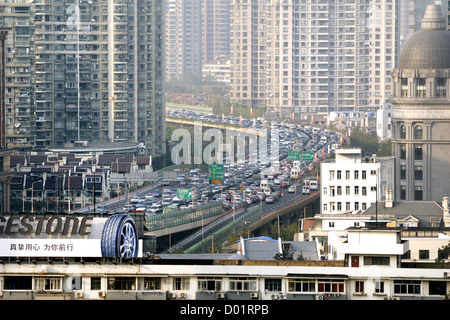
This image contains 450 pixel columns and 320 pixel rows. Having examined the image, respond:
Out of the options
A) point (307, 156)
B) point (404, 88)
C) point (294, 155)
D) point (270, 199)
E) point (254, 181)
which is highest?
point (404, 88)

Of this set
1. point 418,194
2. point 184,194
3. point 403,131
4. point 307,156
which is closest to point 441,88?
point 403,131

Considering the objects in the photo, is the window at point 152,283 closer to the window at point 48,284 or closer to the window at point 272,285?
the window at point 48,284

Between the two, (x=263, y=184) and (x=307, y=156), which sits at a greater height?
(x=307, y=156)

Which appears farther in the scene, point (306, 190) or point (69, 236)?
point (306, 190)

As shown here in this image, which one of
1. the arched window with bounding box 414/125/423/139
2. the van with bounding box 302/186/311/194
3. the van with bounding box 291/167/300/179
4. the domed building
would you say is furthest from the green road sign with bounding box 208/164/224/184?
the arched window with bounding box 414/125/423/139

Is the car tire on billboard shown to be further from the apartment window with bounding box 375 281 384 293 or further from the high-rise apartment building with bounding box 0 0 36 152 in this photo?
the high-rise apartment building with bounding box 0 0 36 152

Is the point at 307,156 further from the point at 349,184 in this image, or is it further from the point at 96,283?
the point at 96,283

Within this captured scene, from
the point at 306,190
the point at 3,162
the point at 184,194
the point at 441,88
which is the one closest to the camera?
the point at 441,88

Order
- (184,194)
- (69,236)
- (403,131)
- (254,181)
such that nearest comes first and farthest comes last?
1. (69,236)
2. (403,131)
3. (184,194)
4. (254,181)
